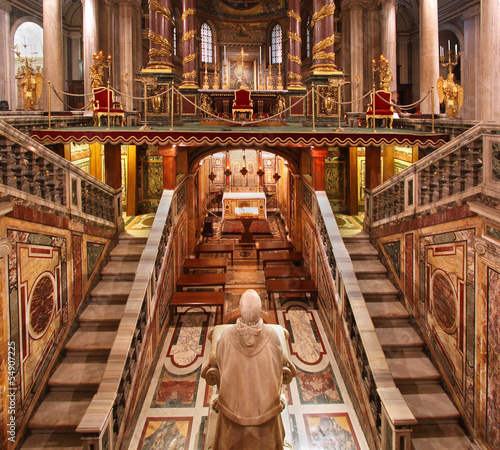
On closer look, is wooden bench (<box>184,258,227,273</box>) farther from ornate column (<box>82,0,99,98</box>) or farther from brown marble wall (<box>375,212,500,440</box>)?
ornate column (<box>82,0,99,98</box>)

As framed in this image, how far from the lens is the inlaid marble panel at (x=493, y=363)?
→ 410 centimetres

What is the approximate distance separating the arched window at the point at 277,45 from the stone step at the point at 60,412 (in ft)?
58.1

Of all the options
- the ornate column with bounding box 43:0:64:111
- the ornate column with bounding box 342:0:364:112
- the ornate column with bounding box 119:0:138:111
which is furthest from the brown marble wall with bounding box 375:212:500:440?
the ornate column with bounding box 119:0:138:111

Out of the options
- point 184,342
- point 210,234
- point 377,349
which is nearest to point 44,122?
point 184,342

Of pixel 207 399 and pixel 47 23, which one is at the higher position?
pixel 47 23

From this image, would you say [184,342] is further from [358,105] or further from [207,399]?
[358,105]

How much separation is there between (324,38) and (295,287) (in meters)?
6.55

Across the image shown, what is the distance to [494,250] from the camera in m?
4.14

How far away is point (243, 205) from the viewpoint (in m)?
13.2

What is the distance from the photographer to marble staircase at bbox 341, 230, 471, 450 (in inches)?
186

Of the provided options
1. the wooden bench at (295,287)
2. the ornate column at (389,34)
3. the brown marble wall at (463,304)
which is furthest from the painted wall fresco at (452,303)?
the ornate column at (389,34)

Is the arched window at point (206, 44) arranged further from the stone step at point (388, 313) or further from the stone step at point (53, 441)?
the stone step at point (53, 441)

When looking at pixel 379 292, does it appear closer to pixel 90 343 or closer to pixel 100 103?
pixel 90 343

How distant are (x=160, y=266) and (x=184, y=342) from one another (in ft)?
3.95
